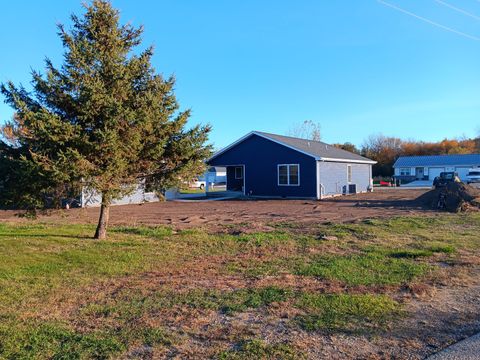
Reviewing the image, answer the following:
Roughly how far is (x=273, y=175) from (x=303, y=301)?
23948 millimetres

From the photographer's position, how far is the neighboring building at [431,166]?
5781 centimetres

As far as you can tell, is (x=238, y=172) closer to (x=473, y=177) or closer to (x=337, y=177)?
(x=337, y=177)

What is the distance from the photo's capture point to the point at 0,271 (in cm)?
722

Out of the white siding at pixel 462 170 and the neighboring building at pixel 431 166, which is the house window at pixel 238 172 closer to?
the neighboring building at pixel 431 166

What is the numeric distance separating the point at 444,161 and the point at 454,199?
146 feet

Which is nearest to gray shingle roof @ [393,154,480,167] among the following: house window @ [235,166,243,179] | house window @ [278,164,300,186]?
house window @ [235,166,243,179]

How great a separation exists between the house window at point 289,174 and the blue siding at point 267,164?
230mm

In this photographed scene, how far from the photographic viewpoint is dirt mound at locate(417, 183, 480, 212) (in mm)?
18859

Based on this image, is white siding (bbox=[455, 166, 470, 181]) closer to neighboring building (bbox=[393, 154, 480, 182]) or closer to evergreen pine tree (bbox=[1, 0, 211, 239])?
neighboring building (bbox=[393, 154, 480, 182])

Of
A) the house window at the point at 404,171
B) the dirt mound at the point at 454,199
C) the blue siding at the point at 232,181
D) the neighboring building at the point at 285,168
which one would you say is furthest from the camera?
the house window at the point at 404,171

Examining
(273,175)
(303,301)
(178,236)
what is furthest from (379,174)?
(303,301)

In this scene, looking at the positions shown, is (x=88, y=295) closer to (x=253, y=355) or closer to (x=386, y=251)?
(x=253, y=355)

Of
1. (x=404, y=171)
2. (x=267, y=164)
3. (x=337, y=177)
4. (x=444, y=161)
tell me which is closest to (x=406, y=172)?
(x=404, y=171)

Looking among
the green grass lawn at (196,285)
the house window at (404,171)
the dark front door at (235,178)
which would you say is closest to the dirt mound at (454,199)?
the green grass lawn at (196,285)
